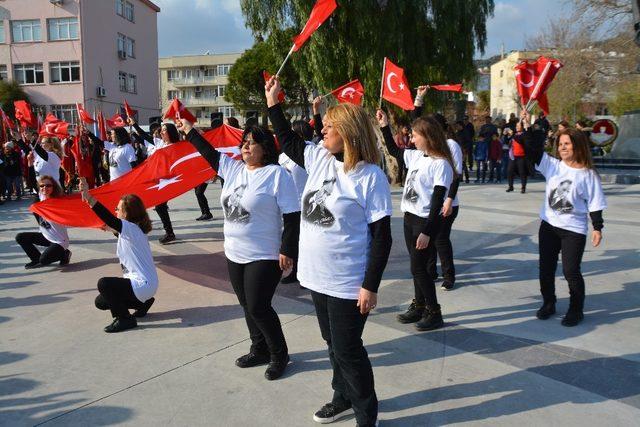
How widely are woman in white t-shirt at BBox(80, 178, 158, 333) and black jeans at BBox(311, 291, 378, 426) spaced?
103 inches

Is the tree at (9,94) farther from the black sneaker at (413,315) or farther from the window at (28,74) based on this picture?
the black sneaker at (413,315)

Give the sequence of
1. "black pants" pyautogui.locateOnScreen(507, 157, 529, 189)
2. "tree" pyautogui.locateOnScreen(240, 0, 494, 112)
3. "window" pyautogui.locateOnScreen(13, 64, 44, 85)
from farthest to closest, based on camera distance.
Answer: "window" pyautogui.locateOnScreen(13, 64, 44, 85) < "tree" pyautogui.locateOnScreen(240, 0, 494, 112) < "black pants" pyautogui.locateOnScreen(507, 157, 529, 189)

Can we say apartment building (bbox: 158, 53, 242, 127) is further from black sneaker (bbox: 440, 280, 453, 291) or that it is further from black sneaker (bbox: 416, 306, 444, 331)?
black sneaker (bbox: 416, 306, 444, 331)

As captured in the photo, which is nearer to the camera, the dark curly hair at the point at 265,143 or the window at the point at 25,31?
the dark curly hair at the point at 265,143

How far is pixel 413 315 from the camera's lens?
16.2ft

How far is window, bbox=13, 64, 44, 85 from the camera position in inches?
1662

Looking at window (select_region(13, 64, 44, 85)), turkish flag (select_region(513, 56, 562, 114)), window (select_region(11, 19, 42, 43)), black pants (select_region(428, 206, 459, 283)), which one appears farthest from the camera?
window (select_region(13, 64, 44, 85))

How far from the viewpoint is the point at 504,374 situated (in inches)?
152

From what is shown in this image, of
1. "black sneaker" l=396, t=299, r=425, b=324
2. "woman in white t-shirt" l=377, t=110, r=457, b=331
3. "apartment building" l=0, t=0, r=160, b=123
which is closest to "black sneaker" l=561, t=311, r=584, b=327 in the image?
"woman in white t-shirt" l=377, t=110, r=457, b=331

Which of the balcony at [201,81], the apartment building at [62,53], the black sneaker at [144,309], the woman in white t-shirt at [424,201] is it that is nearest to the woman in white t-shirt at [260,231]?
the woman in white t-shirt at [424,201]

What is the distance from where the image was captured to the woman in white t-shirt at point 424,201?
455cm

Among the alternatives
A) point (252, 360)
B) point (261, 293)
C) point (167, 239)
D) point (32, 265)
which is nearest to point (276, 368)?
point (252, 360)

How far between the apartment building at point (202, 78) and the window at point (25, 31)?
33.8 metres

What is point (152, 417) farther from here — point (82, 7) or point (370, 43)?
point (82, 7)
